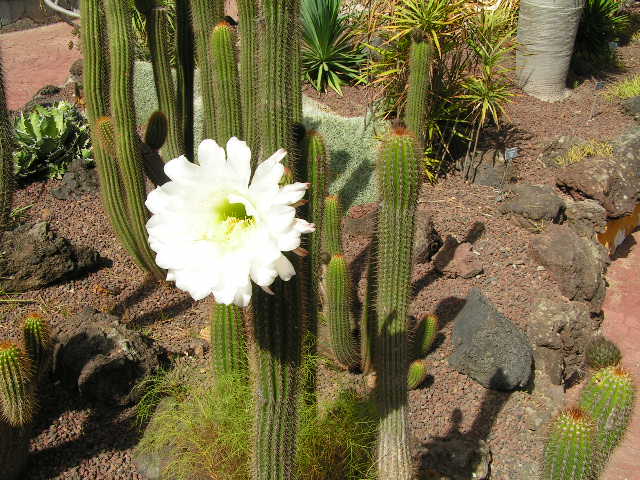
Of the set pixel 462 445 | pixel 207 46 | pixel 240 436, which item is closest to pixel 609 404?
pixel 462 445

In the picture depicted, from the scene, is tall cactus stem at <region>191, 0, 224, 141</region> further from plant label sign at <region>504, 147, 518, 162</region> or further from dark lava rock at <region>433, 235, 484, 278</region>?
plant label sign at <region>504, 147, 518, 162</region>

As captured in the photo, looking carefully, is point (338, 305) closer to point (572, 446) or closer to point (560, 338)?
point (572, 446)

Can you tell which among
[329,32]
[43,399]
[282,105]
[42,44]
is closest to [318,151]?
[282,105]

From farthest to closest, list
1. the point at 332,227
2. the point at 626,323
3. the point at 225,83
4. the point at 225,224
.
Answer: the point at 626,323
the point at 225,83
the point at 332,227
the point at 225,224

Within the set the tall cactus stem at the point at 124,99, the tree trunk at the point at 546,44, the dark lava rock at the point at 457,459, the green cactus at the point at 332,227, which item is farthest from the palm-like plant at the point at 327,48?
the dark lava rock at the point at 457,459

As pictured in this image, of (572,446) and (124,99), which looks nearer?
(572,446)

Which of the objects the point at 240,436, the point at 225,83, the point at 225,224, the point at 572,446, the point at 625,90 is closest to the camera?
the point at 225,224

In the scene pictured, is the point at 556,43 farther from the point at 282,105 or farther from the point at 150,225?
the point at 150,225

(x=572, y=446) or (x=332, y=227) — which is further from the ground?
(x=332, y=227)
